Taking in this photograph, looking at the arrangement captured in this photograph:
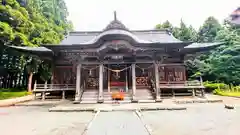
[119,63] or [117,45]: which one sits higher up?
[117,45]

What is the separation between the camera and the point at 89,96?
11.9 m

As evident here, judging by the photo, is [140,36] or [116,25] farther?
[140,36]

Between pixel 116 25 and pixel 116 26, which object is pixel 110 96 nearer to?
pixel 116 26

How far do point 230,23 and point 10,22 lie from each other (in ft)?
95.8

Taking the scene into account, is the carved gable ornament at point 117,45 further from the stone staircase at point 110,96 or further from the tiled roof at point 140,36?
the tiled roof at point 140,36

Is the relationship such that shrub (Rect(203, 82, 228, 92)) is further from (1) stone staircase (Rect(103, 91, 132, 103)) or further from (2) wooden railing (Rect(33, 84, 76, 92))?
(2) wooden railing (Rect(33, 84, 76, 92))

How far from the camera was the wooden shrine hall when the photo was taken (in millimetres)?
11562

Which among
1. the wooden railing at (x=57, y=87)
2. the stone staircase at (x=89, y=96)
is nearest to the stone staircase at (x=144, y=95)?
the stone staircase at (x=89, y=96)

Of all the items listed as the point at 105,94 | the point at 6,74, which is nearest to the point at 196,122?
the point at 105,94

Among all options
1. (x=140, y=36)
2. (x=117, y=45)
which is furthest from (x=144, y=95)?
(x=140, y=36)

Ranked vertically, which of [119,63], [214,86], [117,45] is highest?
[117,45]

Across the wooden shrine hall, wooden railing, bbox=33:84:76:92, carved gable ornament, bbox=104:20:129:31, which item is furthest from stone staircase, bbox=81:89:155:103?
carved gable ornament, bbox=104:20:129:31

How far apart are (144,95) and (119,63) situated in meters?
3.07

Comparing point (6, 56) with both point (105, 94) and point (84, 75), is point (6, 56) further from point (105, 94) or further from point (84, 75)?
point (105, 94)
